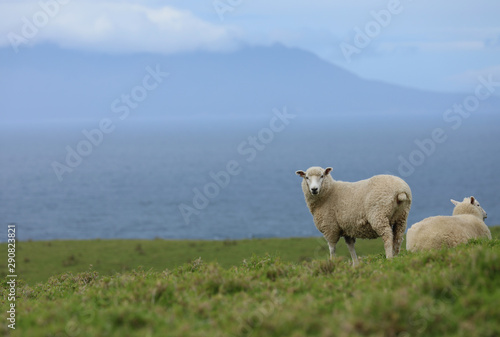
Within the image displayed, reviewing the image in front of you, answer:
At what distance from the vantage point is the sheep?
43.7 feet

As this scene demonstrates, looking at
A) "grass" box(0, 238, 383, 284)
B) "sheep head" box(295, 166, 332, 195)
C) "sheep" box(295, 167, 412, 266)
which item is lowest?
"grass" box(0, 238, 383, 284)

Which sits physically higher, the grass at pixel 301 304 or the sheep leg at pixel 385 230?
the sheep leg at pixel 385 230

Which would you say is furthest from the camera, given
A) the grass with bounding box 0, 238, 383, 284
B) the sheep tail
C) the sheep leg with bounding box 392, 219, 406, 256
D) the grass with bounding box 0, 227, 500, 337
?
the grass with bounding box 0, 238, 383, 284

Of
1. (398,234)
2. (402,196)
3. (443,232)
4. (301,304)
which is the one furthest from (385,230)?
(301,304)

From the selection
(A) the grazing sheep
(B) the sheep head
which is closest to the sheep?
(B) the sheep head

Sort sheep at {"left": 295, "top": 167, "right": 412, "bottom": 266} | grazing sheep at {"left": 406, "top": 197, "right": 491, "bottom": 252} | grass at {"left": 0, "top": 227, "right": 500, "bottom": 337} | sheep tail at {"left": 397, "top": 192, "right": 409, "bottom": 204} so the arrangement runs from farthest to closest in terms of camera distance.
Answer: grazing sheep at {"left": 406, "top": 197, "right": 491, "bottom": 252}, sheep at {"left": 295, "top": 167, "right": 412, "bottom": 266}, sheep tail at {"left": 397, "top": 192, "right": 409, "bottom": 204}, grass at {"left": 0, "top": 227, "right": 500, "bottom": 337}

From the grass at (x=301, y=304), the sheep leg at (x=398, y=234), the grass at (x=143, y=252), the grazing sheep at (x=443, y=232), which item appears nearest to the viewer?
the grass at (x=301, y=304)

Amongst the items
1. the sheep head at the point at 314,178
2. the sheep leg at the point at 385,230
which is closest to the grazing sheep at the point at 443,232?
the sheep leg at the point at 385,230

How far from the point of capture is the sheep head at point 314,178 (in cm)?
1389

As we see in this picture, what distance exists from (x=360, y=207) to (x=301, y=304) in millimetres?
6937

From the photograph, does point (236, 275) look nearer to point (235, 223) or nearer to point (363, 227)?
point (363, 227)

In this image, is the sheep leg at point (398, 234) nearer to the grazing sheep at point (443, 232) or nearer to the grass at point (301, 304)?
the grazing sheep at point (443, 232)

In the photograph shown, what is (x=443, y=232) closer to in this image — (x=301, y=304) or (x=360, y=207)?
(x=360, y=207)

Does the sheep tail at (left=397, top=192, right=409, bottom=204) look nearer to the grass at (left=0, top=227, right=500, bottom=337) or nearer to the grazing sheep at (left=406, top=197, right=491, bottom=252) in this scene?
the grazing sheep at (left=406, top=197, right=491, bottom=252)
